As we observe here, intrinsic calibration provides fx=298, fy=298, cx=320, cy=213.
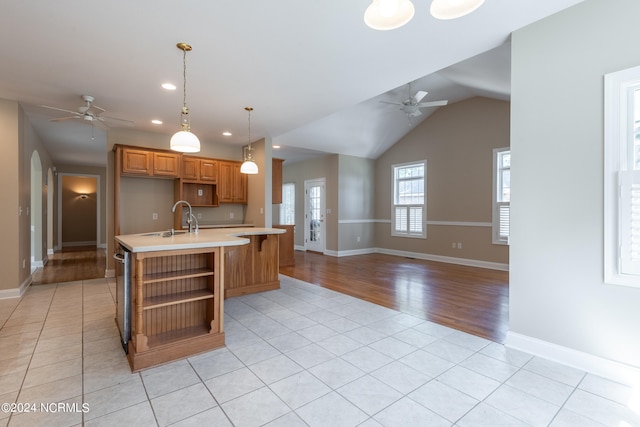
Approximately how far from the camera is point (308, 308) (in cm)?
362

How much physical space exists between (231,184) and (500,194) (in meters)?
5.47

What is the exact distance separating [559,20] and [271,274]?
4.18m

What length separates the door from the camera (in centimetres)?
827

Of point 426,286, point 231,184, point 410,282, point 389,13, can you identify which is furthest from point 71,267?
point 389,13

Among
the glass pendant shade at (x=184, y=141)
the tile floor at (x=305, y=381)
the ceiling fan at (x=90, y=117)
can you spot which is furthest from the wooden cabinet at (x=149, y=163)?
the glass pendant shade at (x=184, y=141)

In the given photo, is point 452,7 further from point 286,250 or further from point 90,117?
point 286,250

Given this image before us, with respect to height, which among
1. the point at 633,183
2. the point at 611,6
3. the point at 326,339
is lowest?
the point at 326,339

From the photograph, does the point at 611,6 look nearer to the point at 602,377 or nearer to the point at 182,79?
the point at 602,377

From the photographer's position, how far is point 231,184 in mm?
6195

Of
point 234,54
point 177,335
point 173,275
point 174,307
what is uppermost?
point 234,54

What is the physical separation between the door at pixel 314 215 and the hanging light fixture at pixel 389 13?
6630 mm

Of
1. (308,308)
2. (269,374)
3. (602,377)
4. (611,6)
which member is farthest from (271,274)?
(611,6)

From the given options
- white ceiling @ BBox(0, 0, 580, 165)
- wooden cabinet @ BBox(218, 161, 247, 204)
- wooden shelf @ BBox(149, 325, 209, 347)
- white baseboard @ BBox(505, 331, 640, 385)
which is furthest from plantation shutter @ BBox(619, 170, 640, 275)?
wooden cabinet @ BBox(218, 161, 247, 204)

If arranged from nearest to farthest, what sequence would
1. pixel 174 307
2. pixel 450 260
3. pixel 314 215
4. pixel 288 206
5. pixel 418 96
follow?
pixel 174 307 < pixel 418 96 < pixel 450 260 < pixel 314 215 < pixel 288 206
